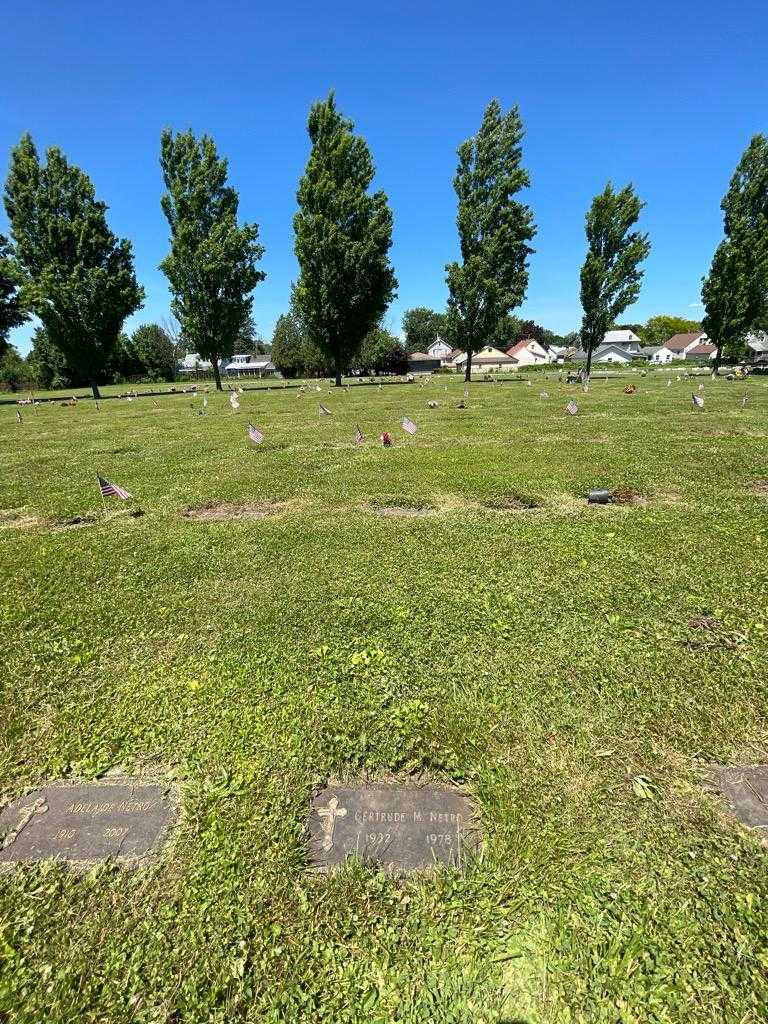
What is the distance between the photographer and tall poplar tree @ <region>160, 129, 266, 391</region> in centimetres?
3161

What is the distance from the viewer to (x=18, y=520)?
7078 millimetres

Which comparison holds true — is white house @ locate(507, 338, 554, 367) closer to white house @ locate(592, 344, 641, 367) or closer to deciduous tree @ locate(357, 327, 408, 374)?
white house @ locate(592, 344, 641, 367)

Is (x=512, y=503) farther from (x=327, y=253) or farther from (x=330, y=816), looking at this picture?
(x=327, y=253)

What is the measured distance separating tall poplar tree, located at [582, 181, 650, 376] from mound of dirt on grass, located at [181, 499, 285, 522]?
3477 cm

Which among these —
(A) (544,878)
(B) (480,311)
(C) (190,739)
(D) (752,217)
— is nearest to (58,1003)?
(C) (190,739)

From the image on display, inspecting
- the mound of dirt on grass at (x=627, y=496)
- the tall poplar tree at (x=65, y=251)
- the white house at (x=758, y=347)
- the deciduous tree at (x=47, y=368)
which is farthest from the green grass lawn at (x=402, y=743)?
the white house at (x=758, y=347)

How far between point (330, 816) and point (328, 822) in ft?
0.10

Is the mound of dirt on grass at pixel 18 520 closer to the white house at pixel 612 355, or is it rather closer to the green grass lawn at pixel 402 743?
the green grass lawn at pixel 402 743

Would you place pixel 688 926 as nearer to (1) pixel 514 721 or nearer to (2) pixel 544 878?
(2) pixel 544 878

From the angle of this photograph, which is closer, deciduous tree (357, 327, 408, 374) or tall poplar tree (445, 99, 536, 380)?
tall poplar tree (445, 99, 536, 380)

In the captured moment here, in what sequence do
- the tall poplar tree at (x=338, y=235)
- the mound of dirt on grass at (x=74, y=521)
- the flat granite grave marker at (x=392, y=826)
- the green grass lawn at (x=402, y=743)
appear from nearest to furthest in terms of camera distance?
the green grass lawn at (x=402, y=743)
the flat granite grave marker at (x=392, y=826)
the mound of dirt on grass at (x=74, y=521)
the tall poplar tree at (x=338, y=235)

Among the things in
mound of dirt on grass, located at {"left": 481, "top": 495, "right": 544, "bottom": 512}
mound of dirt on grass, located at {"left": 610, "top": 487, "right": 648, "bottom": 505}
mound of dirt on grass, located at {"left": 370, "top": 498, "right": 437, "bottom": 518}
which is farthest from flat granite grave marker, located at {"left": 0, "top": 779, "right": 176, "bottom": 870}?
mound of dirt on grass, located at {"left": 610, "top": 487, "right": 648, "bottom": 505}

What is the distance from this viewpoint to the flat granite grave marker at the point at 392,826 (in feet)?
7.10

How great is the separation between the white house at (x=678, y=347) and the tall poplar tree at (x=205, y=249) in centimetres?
8581
